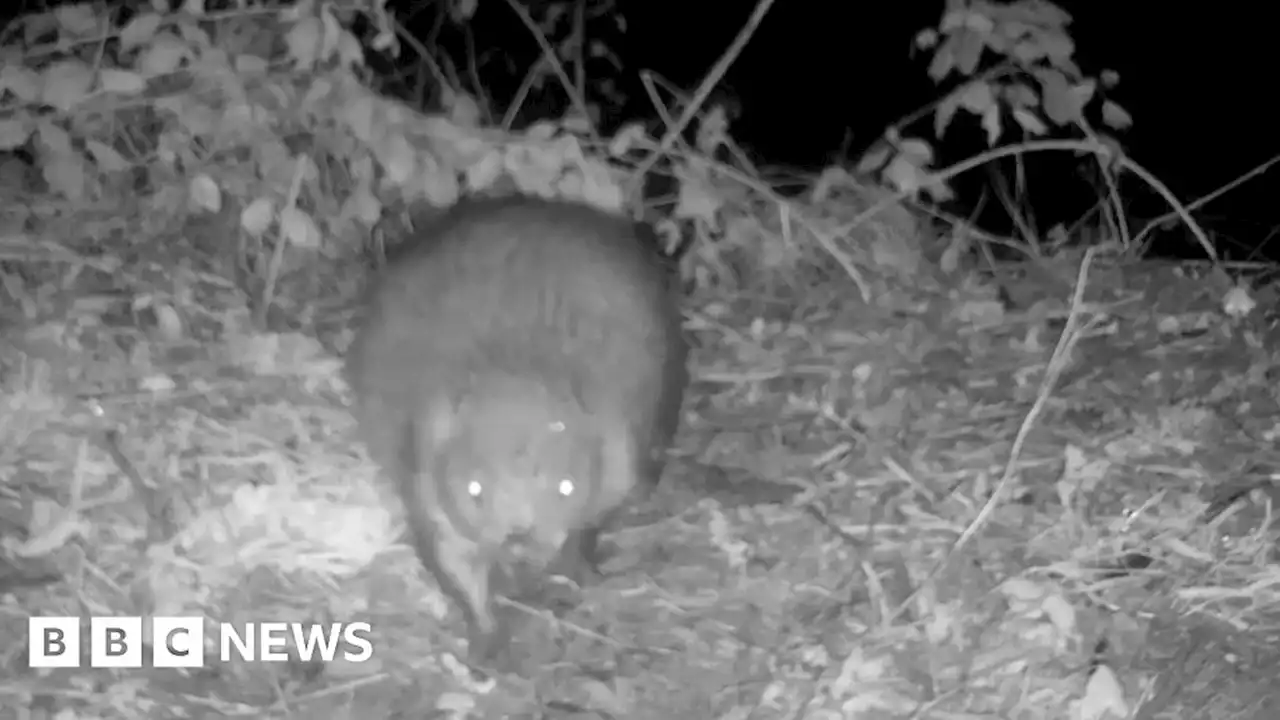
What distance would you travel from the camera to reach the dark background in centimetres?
373

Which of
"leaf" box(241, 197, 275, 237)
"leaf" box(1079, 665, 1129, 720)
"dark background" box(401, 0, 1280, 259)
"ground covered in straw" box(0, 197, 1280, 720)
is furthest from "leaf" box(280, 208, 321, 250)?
"leaf" box(1079, 665, 1129, 720)

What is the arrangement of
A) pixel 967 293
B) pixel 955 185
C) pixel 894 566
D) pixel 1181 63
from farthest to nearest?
pixel 955 185, pixel 1181 63, pixel 967 293, pixel 894 566

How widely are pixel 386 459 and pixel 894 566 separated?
102 cm

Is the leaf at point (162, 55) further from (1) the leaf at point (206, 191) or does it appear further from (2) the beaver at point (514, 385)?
(2) the beaver at point (514, 385)

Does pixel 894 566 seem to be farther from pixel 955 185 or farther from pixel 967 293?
pixel 955 185

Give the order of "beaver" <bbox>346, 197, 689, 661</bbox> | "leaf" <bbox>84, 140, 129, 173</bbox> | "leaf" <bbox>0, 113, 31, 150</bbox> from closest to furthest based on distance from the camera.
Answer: "beaver" <bbox>346, 197, 689, 661</bbox>
"leaf" <bbox>0, 113, 31, 150</bbox>
"leaf" <bbox>84, 140, 129, 173</bbox>

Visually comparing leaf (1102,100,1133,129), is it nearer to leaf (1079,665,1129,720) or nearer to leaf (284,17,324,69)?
leaf (1079,665,1129,720)

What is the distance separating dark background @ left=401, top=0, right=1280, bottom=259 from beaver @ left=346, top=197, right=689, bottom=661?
3.66ft

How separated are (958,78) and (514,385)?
7.39 ft

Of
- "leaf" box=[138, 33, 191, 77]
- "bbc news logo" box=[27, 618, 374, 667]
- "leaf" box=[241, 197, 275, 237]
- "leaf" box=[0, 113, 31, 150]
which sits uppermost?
"leaf" box=[138, 33, 191, 77]

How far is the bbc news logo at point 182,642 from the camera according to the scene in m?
2.13

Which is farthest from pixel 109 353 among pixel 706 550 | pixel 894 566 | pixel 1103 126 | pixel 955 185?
pixel 1103 126

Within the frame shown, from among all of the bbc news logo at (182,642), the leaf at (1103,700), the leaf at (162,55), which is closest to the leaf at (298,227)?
the leaf at (162,55)

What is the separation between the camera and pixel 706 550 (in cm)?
250
